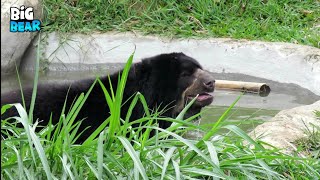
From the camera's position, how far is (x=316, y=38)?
29.9 feet

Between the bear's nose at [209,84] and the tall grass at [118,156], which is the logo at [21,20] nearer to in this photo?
the tall grass at [118,156]

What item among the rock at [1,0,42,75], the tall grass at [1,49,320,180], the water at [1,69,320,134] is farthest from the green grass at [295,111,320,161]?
the rock at [1,0,42,75]

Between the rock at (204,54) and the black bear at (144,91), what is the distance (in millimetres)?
2356

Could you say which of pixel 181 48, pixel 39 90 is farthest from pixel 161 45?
pixel 39 90

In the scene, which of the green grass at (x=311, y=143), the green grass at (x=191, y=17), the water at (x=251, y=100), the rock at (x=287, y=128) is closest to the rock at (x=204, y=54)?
the water at (x=251, y=100)

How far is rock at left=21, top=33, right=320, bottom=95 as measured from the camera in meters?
8.63

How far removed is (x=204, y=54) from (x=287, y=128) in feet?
15.0

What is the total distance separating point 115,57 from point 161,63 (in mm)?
4053

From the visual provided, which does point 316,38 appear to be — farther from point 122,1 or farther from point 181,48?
point 122,1

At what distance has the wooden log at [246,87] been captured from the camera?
8202 millimetres

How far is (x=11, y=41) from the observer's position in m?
9.74

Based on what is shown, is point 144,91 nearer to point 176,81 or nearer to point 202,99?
point 176,81

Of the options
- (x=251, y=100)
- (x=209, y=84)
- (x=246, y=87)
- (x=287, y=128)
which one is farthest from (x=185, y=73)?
(x=246, y=87)

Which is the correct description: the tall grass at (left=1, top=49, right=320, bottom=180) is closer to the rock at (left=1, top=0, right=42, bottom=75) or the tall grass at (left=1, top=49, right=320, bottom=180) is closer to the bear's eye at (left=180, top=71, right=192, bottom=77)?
the bear's eye at (left=180, top=71, right=192, bottom=77)
